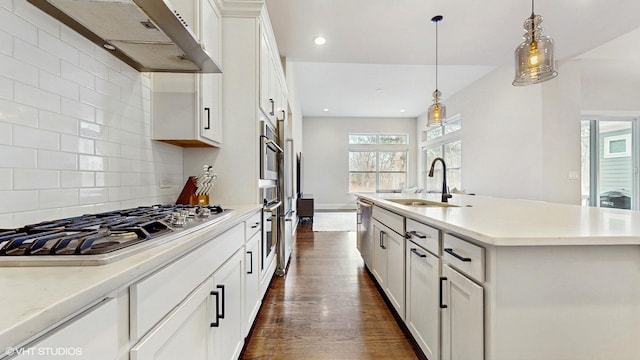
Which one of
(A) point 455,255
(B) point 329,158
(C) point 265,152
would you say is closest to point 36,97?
(C) point 265,152

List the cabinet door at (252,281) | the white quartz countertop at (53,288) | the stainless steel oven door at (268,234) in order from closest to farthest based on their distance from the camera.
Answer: the white quartz countertop at (53,288) → the cabinet door at (252,281) → the stainless steel oven door at (268,234)

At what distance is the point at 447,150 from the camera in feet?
24.9

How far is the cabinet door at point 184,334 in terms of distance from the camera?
0.72 m

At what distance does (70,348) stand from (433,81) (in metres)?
6.60

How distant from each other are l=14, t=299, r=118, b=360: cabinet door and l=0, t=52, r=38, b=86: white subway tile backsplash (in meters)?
0.96

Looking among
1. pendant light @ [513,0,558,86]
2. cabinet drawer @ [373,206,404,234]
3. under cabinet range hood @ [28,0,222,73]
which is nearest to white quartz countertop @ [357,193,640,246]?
cabinet drawer @ [373,206,404,234]

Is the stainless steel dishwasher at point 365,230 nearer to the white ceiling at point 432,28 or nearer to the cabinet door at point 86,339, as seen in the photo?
the white ceiling at point 432,28

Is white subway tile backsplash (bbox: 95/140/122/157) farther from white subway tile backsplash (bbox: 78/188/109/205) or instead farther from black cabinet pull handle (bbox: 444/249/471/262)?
black cabinet pull handle (bbox: 444/249/471/262)

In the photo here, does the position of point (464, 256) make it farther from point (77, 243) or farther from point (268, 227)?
point (268, 227)

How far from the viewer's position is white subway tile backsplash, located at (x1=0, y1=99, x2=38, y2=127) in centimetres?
95

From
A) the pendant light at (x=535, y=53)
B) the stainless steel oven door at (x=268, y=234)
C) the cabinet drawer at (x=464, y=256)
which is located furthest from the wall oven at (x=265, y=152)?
the pendant light at (x=535, y=53)

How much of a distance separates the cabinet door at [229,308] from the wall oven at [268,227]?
611mm

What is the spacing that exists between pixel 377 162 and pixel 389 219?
24.9 feet

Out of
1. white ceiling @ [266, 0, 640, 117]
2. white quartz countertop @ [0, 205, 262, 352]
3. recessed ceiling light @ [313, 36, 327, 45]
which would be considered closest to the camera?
white quartz countertop @ [0, 205, 262, 352]
